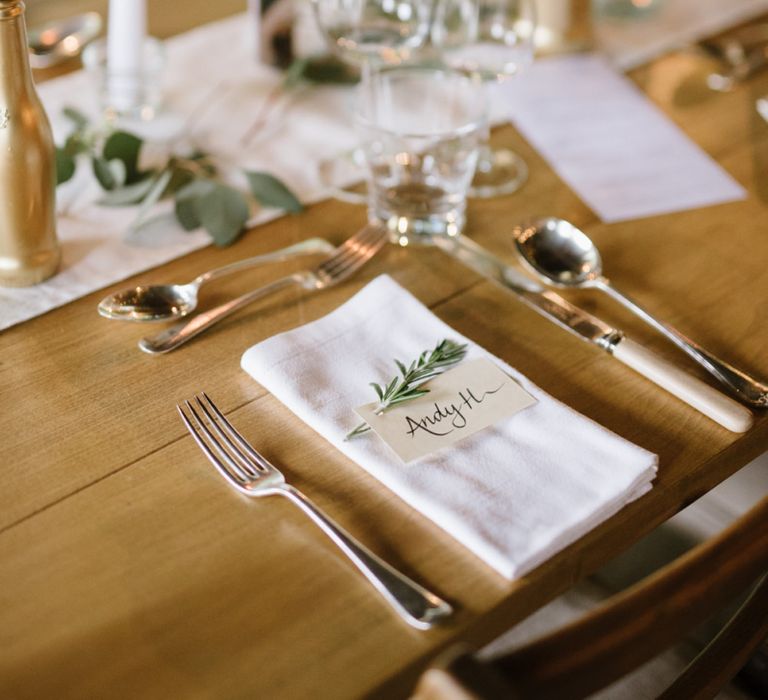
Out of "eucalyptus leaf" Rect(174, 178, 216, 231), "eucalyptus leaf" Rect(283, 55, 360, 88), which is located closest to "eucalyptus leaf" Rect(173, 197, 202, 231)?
"eucalyptus leaf" Rect(174, 178, 216, 231)

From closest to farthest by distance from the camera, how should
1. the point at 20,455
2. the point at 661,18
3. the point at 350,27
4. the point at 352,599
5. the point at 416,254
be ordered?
the point at 352,599, the point at 20,455, the point at 416,254, the point at 350,27, the point at 661,18

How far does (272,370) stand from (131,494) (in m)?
0.17

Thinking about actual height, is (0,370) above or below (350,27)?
below

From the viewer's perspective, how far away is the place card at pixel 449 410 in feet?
2.52

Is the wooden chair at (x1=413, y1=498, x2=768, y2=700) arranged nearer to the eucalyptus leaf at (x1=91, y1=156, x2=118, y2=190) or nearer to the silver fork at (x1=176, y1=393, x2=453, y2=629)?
the silver fork at (x1=176, y1=393, x2=453, y2=629)

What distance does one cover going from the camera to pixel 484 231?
108 centimetres

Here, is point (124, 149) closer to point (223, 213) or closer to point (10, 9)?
point (223, 213)

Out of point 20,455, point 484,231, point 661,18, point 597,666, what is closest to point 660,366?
point 484,231

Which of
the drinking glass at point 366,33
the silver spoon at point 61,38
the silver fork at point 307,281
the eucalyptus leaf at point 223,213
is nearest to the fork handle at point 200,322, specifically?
the silver fork at point 307,281

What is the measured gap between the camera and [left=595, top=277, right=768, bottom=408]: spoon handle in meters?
0.85

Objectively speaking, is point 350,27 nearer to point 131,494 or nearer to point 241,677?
point 131,494

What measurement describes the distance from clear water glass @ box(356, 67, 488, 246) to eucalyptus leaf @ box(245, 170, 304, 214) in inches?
3.5

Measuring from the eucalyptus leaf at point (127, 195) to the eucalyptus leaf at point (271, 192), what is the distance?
0.38ft

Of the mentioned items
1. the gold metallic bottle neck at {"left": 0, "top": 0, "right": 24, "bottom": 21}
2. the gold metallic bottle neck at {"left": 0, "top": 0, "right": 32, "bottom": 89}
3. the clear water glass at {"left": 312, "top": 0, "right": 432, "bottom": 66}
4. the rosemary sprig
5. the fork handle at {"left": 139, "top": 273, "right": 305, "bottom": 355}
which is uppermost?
the gold metallic bottle neck at {"left": 0, "top": 0, "right": 24, "bottom": 21}
